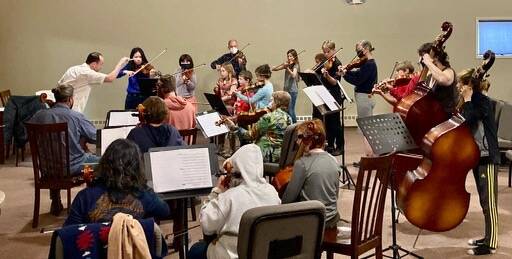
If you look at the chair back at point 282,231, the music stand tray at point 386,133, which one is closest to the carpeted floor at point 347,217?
the music stand tray at point 386,133

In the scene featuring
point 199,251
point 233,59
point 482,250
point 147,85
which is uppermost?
point 233,59

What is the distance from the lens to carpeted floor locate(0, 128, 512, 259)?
14.8ft

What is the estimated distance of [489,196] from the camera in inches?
169

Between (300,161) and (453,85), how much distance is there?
133 cm

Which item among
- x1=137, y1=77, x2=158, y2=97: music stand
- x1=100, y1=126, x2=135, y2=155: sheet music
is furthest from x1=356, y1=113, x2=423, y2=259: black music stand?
x1=137, y1=77, x2=158, y2=97: music stand

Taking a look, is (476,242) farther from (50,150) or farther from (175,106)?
(50,150)

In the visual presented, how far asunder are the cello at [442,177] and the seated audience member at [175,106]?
7.57ft

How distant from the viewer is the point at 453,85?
13.8 feet

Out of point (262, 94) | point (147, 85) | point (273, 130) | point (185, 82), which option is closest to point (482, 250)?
point (273, 130)

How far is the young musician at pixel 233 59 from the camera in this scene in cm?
912

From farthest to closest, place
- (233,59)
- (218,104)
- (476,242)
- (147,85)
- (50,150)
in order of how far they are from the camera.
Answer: (233,59)
(147,85)
(218,104)
(50,150)
(476,242)

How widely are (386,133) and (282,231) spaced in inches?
57.4

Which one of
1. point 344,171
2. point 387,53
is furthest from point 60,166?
point 387,53

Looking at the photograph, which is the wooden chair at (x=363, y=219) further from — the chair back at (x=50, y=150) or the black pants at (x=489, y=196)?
the chair back at (x=50, y=150)
